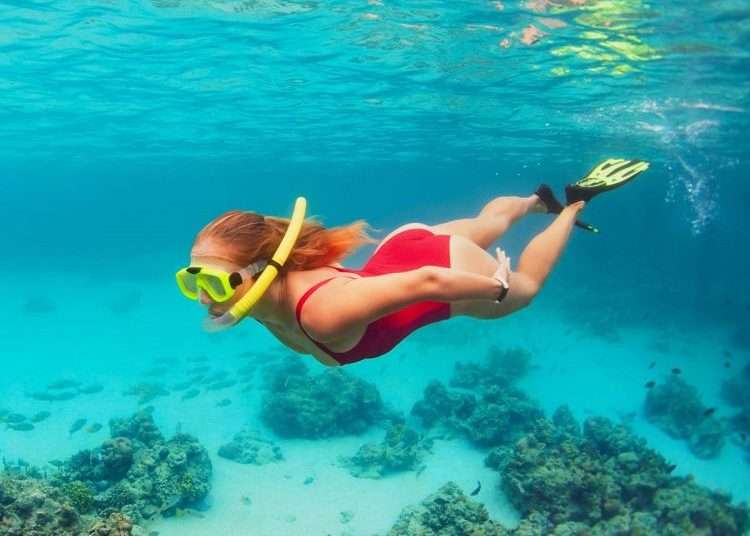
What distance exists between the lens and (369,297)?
3684mm

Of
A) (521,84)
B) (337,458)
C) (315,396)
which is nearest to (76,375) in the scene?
(315,396)

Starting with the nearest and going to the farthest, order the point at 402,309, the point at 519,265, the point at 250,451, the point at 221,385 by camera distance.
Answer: the point at 402,309 < the point at 519,265 < the point at 250,451 < the point at 221,385

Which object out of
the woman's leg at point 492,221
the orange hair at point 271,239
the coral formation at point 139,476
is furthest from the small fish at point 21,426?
the orange hair at point 271,239

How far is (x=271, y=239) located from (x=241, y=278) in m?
0.35

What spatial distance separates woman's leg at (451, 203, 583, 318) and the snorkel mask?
4.60ft

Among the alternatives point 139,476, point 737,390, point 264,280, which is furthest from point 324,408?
point 737,390

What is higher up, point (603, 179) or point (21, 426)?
point (603, 179)

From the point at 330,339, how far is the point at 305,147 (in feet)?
133

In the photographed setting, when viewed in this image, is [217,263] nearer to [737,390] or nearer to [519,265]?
[519,265]

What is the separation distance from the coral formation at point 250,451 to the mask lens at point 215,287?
1060 cm

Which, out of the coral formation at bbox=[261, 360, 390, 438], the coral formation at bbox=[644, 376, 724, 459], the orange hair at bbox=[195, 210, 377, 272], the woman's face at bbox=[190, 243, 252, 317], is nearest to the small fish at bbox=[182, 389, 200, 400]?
the coral formation at bbox=[261, 360, 390, 438]

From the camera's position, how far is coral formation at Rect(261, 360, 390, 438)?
577 inches

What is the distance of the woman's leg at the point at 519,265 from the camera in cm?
480

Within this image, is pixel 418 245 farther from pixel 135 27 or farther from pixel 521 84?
pixel 521 84
